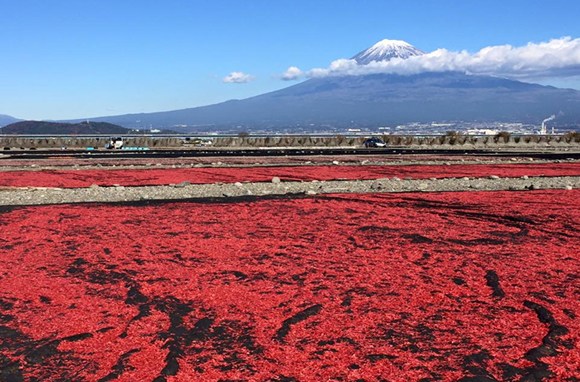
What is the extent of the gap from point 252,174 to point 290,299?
19876mm

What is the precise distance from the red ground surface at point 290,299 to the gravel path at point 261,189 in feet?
15.8

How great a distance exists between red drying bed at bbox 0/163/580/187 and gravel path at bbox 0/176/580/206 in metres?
2.18

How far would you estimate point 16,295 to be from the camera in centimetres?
778

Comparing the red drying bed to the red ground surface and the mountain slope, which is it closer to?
the red ground surface

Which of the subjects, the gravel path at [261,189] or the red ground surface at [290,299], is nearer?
the red ground surface at [290,299]

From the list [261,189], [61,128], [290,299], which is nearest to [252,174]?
[261,189]

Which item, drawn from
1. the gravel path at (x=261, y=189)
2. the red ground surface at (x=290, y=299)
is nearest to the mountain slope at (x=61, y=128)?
the gravel path at (x=261, y=189)

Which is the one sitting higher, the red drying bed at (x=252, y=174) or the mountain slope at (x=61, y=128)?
the mountain slope at (x=61, y=128)

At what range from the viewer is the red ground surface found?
5602 millimetres

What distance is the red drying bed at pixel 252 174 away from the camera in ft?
79.8

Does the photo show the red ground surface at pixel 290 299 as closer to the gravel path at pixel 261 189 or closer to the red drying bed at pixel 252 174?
the gravel path at pixel 261 189

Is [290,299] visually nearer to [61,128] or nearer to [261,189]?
[261,189]

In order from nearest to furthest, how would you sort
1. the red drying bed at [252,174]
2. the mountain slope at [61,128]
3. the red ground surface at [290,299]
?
the red ground surface at [290,299] < the red drying bed at [252,174] < the mountain slope at [61,128]

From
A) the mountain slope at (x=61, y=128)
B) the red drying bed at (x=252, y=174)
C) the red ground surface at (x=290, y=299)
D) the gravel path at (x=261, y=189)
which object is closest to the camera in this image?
the red ground surface at (x=290, y=299)
